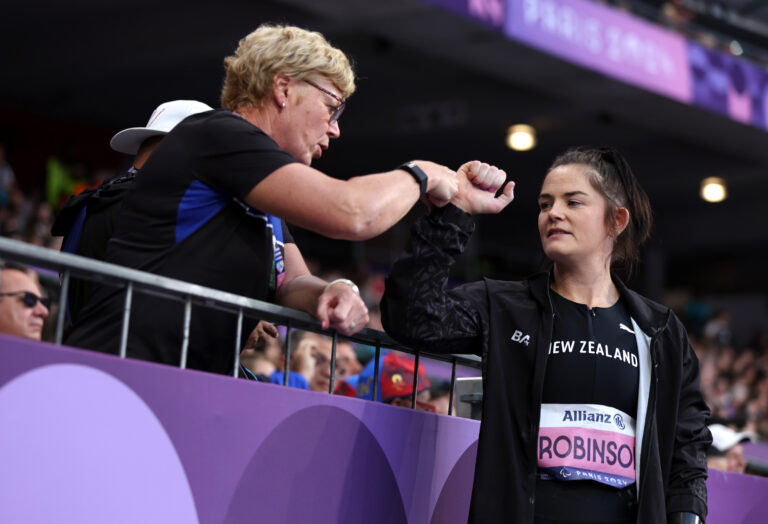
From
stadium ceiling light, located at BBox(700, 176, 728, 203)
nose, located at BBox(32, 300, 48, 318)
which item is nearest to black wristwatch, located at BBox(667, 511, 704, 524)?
nose, located at BBox(32, 300, 48, 318)

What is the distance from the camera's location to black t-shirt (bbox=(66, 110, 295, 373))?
220 cm

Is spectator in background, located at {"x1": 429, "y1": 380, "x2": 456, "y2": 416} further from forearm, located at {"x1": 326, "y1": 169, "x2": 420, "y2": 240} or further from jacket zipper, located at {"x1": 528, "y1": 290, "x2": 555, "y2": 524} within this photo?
forearm, located at {"x1": 326, "y1": 169, "x2": 420, "y2": 240}

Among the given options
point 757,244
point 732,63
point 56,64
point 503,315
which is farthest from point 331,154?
point 503,315

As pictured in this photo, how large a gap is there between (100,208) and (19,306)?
0.96 meters

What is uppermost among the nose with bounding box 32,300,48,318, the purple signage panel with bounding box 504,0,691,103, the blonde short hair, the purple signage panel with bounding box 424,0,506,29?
the purple signage panel with bounding box 504,0,691,103

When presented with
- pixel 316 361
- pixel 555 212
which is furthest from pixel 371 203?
pixel 316 361

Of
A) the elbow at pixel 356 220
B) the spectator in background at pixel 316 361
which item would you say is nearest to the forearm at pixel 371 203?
the elbow at pixel 356 220

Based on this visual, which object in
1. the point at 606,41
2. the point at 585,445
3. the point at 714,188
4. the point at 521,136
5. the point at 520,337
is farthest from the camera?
the point at 714,188

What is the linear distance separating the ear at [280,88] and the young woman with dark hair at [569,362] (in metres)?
0.47

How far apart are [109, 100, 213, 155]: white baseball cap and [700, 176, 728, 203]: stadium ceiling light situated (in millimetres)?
14474

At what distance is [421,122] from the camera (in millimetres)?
13930

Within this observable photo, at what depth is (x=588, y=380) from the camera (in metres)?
2.48

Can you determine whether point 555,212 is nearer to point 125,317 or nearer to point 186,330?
point 186,330

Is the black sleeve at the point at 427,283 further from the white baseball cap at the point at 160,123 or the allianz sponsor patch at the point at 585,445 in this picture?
the white baseball cap at the point at 160,123
